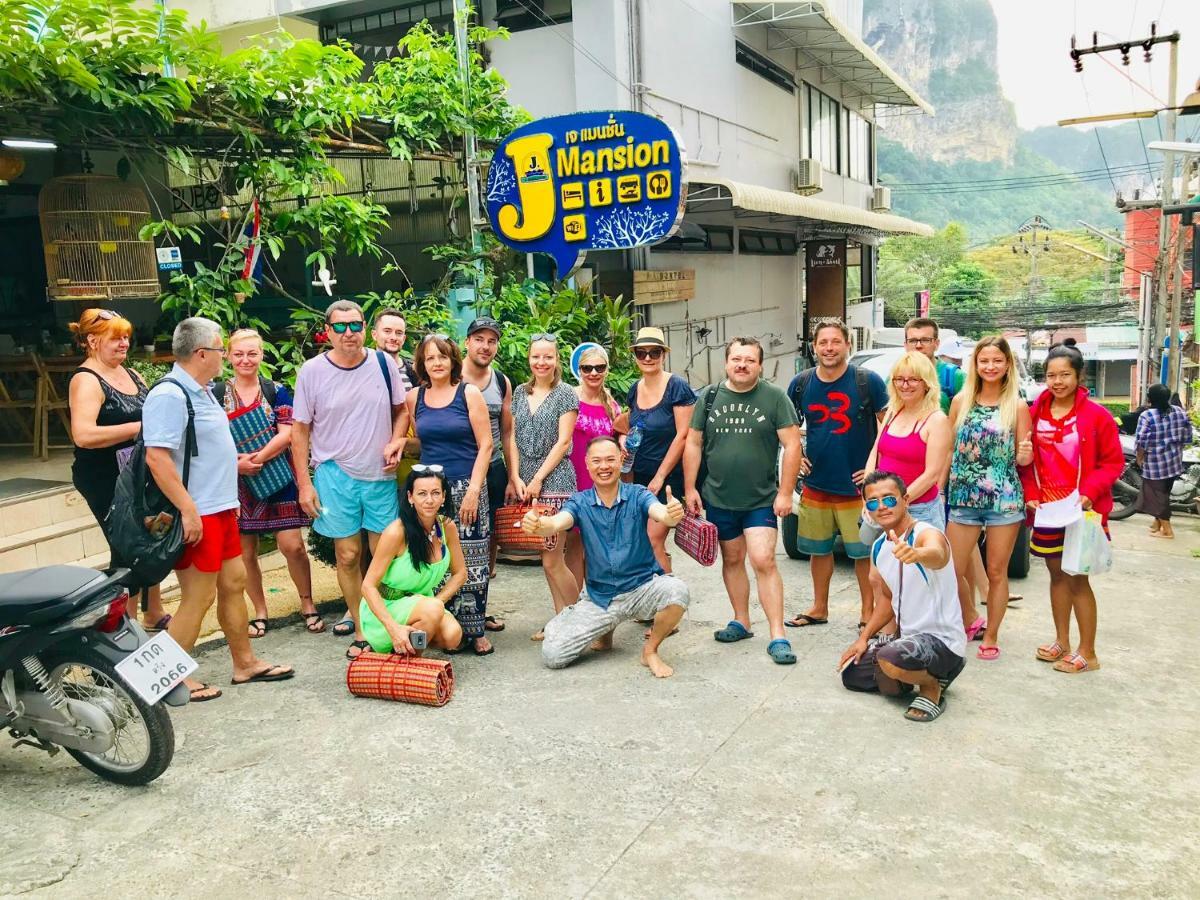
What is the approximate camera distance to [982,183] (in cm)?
9388

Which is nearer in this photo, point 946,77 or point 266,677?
point 266,677

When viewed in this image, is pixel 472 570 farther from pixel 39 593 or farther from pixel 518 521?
pixel 39 593

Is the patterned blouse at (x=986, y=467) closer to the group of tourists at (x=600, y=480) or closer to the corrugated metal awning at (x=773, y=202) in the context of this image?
the group of tourists at (x=600, y=480)

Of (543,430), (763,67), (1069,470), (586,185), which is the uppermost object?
(763,67)

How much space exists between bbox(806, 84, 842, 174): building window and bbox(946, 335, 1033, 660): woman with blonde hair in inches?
625

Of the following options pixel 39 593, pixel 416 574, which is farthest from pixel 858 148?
Result: pixel 39 593

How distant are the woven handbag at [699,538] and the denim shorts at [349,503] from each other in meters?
1.56

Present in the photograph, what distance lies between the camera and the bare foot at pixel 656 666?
489 cm

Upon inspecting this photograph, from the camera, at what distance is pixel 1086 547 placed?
465 cm

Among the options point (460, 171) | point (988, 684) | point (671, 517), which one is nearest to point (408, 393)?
point (671, 517)

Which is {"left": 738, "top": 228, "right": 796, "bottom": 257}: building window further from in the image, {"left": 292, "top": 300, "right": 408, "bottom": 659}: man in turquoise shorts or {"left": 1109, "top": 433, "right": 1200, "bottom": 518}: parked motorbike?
{"left": 292, "top": 300, "right": 408, "bottom": 659}: man in turquoise shorts

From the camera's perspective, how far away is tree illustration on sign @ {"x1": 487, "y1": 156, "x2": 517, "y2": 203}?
7.98 meters

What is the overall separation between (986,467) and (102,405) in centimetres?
445

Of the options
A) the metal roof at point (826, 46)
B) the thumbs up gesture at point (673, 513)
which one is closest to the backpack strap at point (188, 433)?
the thumbs up gesture at point (673, 513)
